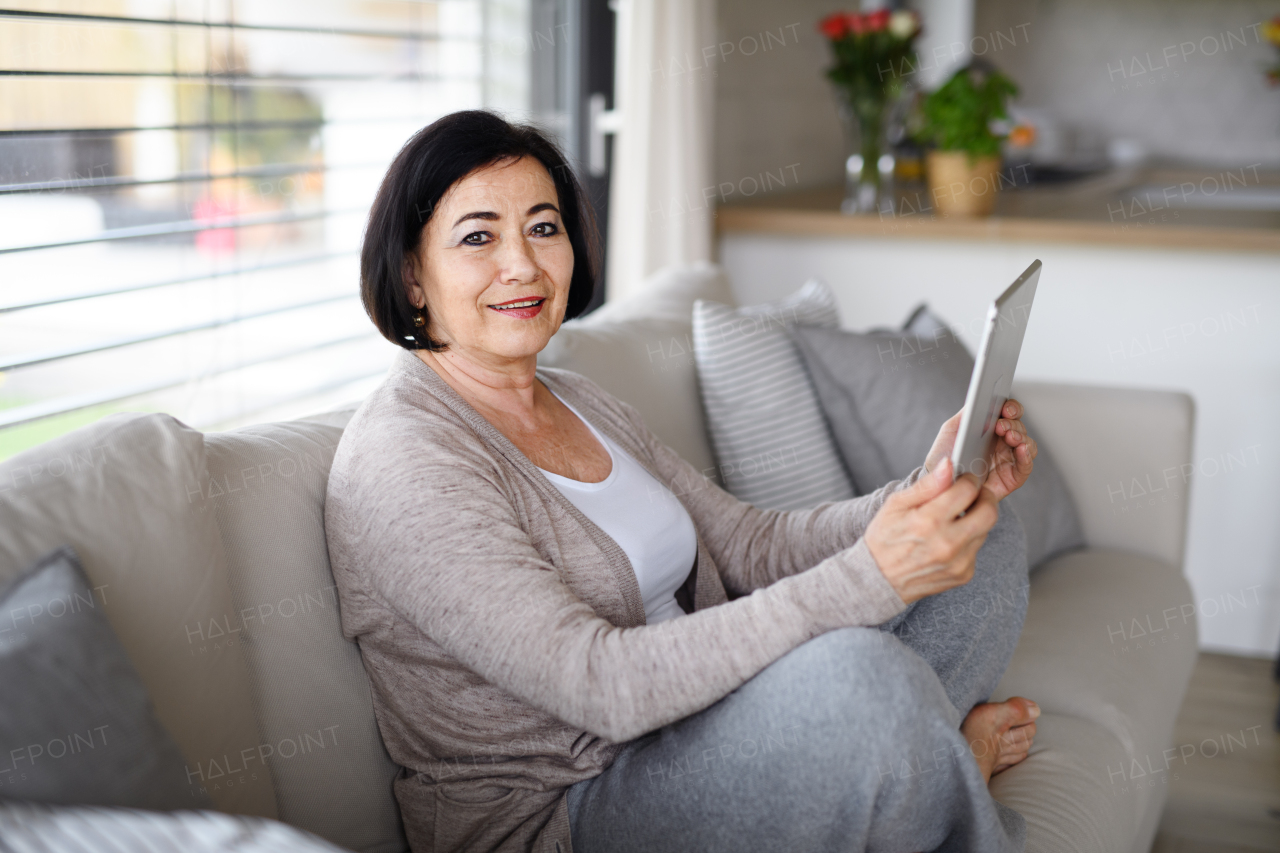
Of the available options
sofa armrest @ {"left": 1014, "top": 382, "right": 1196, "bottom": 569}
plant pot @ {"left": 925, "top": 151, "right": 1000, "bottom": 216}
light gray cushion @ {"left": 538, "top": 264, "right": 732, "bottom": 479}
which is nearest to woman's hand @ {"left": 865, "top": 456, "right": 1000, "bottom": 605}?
light gray cushion @ {"left": 538, "top": 264, "right": 732, "bottom": 479}

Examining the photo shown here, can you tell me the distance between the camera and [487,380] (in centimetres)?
128

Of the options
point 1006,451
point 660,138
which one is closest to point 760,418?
point 1006,451

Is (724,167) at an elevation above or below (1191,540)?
above

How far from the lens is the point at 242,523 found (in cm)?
113

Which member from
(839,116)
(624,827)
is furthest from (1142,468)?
(839,116)

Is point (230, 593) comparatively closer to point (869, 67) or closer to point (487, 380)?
point (487, 380)

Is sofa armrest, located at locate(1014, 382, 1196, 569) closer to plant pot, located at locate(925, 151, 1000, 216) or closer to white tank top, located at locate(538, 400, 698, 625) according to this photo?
plant pot, located at locate(925, 151, 1000, 216)

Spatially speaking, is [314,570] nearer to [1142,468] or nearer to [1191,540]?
[1142,468]

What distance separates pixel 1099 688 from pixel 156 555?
1234mm

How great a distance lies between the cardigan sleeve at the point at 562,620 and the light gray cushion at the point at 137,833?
0.27 metres

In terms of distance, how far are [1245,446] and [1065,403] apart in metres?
0.78

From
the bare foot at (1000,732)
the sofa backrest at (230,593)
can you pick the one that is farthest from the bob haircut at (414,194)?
the bare foot at (1000,732)

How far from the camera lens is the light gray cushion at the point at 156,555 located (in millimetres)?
938

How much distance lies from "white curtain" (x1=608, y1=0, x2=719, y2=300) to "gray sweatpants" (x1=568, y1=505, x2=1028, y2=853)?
70.3 inches
